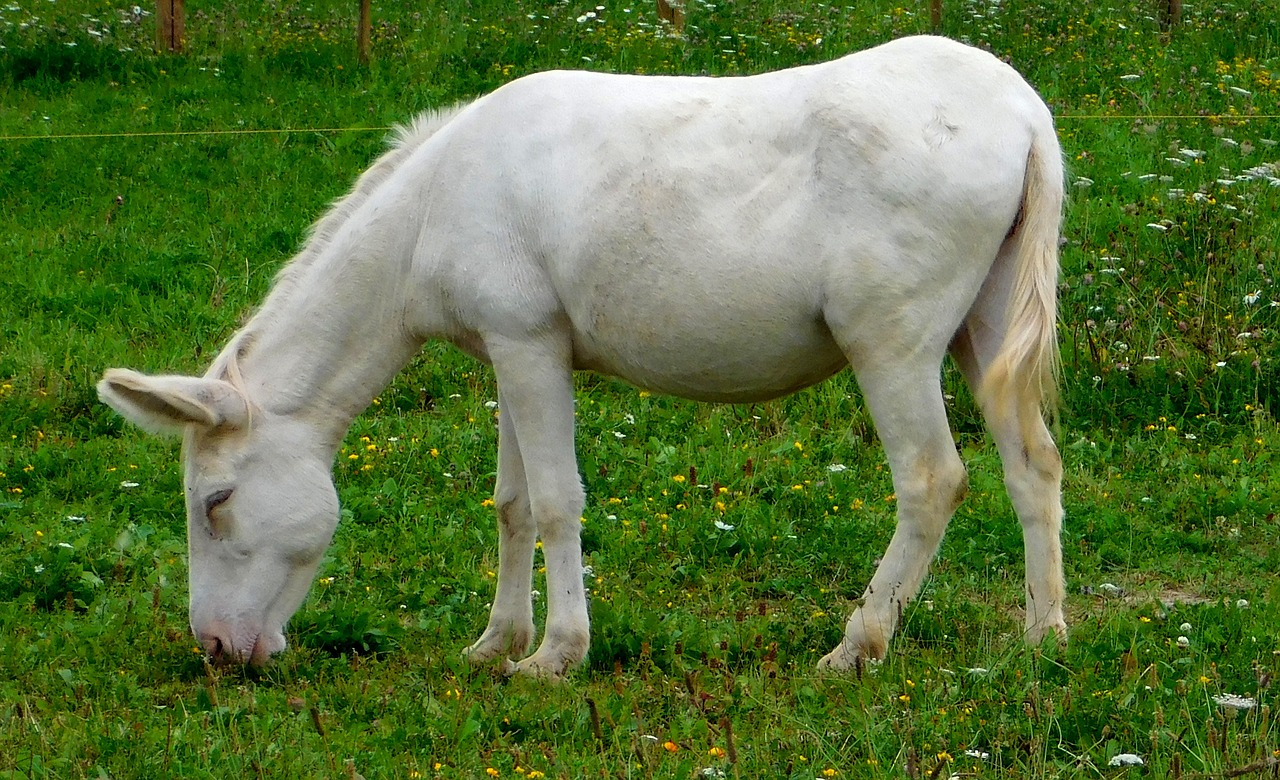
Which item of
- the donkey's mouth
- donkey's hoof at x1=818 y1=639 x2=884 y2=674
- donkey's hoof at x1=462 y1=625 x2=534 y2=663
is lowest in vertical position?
donkey's hoof at x1=462 y1=625 x2=534 y2=663

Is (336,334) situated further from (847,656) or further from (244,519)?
(847,656)

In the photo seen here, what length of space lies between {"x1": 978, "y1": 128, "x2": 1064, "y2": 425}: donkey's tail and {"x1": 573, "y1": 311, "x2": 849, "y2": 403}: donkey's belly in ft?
1.72

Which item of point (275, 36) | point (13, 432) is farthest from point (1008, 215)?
point (275, 36)

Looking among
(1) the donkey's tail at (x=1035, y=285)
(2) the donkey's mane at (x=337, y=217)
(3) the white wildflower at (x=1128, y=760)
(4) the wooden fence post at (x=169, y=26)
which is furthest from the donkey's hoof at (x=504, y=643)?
(4) the wooden fence post at (x=169, y=26)

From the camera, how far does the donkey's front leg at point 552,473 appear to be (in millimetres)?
4758

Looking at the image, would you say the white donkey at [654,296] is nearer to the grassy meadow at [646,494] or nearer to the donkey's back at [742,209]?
the donkey's back at [742,209]

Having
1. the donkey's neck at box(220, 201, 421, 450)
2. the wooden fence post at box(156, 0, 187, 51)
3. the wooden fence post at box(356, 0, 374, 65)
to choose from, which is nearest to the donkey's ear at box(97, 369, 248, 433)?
the donkey's neck at box(220, 201, 421, 450)

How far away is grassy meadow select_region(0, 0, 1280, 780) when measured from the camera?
13.2 feet

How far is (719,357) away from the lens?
4.64 m

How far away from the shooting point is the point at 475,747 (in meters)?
4.11

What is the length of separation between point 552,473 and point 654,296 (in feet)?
2.21

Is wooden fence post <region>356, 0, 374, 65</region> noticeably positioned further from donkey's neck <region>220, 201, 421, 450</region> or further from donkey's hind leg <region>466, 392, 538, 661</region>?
donkey's hind leg <region>466, 392, 538, 661</region>

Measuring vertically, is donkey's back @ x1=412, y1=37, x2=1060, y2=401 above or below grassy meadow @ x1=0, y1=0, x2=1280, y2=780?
above

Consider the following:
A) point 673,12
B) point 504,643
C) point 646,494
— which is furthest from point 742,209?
point 673,12
